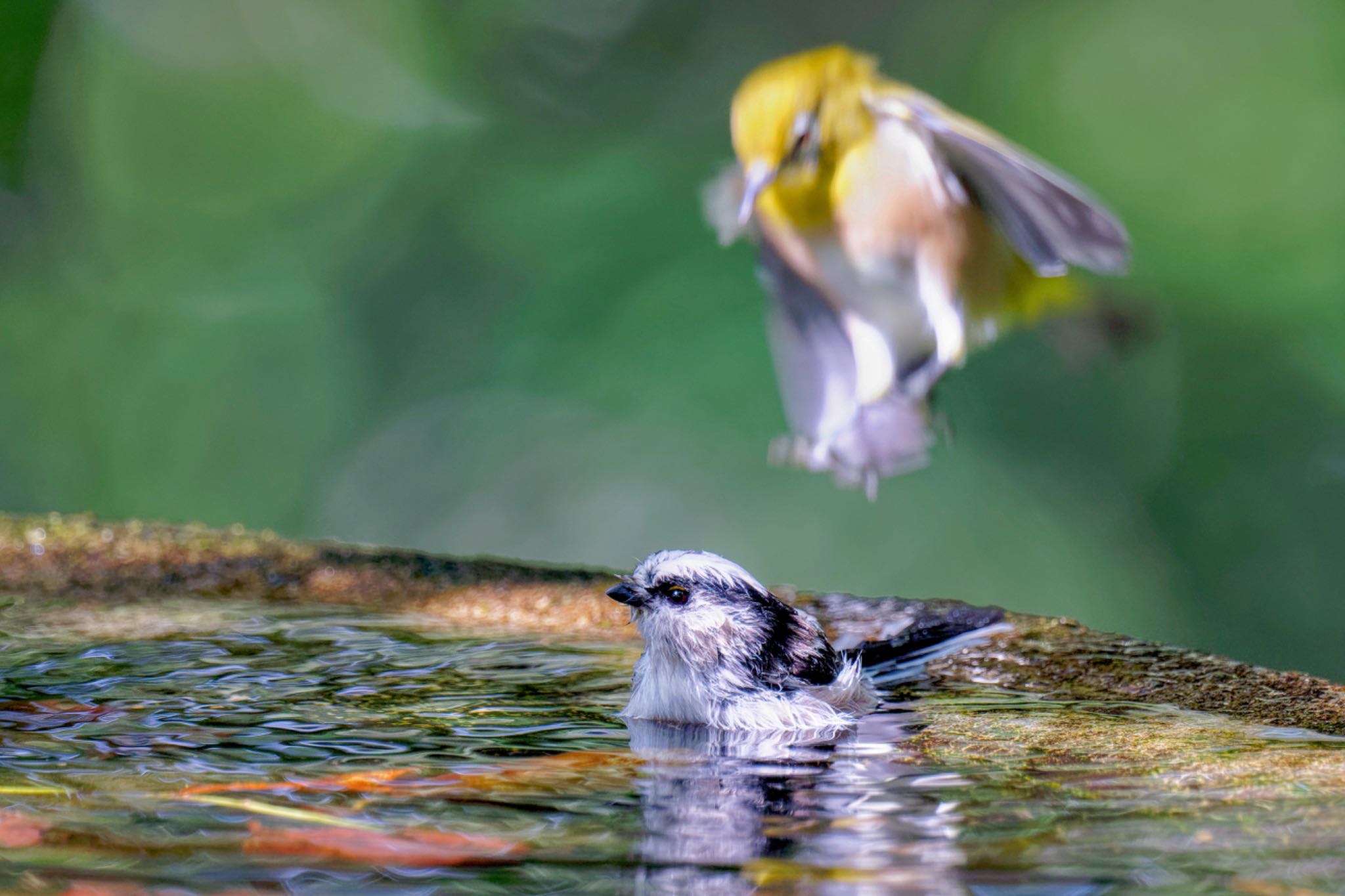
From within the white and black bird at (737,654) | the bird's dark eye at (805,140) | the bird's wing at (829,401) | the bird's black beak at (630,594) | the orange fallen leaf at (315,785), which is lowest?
the orange fallen leaf at (315,785)

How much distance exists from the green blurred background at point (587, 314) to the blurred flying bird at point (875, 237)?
1.41 meters

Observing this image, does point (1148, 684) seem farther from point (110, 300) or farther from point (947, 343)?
point (110, 300)

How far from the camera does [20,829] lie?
3.86 feet

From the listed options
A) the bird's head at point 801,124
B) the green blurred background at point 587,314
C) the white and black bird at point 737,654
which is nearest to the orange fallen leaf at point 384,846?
the white and black bird at point 737,654

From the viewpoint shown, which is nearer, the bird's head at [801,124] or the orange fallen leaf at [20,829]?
the orange fallen leaf at [20,829]

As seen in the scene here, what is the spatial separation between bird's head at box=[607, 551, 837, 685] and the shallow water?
0.14 metres

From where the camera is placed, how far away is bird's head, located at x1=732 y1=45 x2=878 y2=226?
2.81 metres

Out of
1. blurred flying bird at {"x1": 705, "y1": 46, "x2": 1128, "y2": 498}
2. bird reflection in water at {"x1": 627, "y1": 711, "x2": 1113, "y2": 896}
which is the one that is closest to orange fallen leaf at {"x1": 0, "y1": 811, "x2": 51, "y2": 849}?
bird reflection in water at {"x1": 627, "y1": 711, "x2": 1113, "y2": 896}

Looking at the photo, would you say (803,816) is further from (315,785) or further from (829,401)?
(829,401)

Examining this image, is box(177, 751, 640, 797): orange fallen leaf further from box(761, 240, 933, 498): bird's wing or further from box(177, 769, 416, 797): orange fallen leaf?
box(761, 240, 933, 498): bird's wing

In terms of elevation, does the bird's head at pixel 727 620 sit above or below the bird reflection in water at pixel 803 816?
above

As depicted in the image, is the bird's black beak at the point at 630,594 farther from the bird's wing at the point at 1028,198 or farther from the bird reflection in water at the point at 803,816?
the bird's wing at the point at 1028,198

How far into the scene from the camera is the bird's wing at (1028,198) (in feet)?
8.65

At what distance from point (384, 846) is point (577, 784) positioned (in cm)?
32
